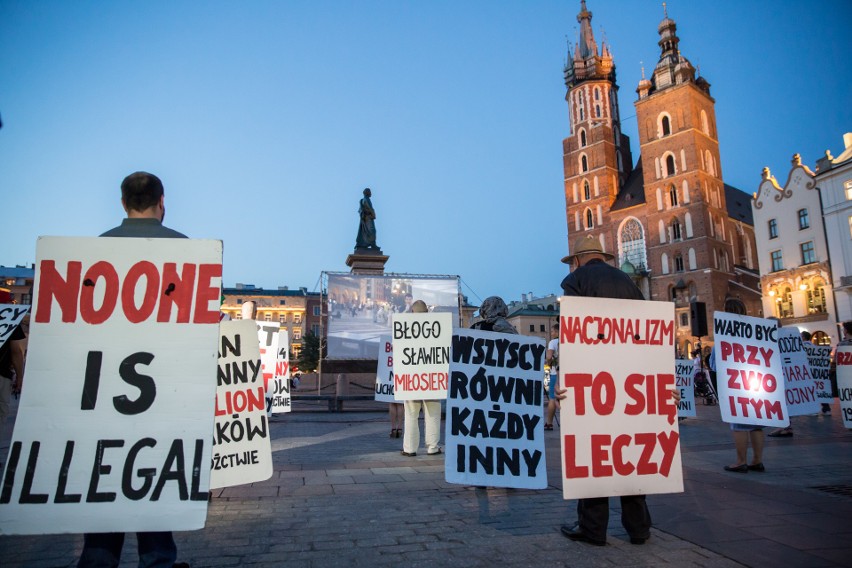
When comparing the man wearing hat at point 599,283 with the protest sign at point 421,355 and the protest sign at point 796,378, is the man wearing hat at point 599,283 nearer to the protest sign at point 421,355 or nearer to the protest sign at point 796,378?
the protest sign at point 421,355

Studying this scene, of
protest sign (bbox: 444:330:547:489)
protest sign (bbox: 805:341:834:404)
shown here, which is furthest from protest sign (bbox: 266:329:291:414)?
Result: protest sign (bbox: 805:341:834:404)

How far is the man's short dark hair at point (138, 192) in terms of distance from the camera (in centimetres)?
291

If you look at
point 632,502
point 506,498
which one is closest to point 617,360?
point 632,502

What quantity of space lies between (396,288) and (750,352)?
53.8 feet

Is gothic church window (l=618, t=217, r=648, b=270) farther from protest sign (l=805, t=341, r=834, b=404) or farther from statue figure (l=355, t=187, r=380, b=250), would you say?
protest sign (l=805, t=341, r=834, b=404)

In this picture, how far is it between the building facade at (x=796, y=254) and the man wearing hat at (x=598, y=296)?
38.8 meters

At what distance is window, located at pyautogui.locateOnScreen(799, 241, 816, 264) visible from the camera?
126 feet

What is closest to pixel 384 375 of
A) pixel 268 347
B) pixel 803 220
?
pixel 268 347

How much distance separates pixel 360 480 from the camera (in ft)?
19.2

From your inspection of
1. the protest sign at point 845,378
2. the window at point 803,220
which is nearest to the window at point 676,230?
the window at point 803,220

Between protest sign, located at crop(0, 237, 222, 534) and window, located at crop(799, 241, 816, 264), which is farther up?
window, located at crop(799, 241, 816, 264)

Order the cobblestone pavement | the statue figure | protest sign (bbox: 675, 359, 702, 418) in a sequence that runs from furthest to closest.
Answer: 1. the statue figure
2. protest sign (bbox: 675, 359, 702, 418)
3. the cobblestone pavement

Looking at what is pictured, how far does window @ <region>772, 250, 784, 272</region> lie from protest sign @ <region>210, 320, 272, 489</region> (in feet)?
148

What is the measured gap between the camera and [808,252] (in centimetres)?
3891
